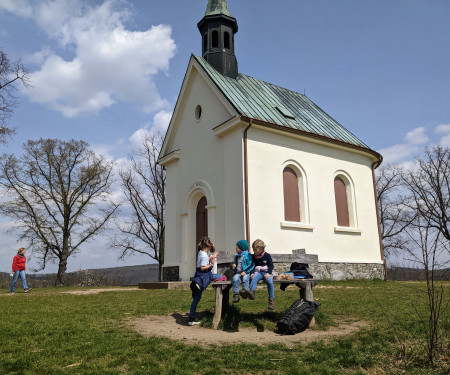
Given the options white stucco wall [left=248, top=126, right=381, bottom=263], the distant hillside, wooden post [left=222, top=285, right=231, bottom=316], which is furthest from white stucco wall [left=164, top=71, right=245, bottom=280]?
the distant hillside

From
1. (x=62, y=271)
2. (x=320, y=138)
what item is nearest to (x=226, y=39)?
(x=320, y=138)

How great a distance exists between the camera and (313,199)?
642 inches

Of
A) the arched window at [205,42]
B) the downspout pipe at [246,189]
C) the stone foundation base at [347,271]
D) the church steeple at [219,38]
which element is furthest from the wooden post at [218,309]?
the arched window at [205,42]

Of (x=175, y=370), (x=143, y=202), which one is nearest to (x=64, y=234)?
(x=143, y=202)

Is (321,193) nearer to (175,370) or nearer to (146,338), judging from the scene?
(146,338)

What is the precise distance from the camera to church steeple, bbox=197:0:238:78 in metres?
19.1

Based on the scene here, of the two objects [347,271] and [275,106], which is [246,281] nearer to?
[347,271]

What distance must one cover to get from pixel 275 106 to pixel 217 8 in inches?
243

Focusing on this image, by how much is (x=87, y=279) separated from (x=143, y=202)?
6.79 meters

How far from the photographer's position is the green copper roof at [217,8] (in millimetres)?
19541

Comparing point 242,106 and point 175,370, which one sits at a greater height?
point 242,106

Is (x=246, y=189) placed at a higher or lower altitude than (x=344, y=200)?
lower

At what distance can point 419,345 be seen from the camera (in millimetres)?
4914

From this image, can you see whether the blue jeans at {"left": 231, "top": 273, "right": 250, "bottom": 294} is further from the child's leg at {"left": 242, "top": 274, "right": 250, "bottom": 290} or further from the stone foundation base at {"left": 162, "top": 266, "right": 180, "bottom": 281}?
the stone foundation base at {"left": 162, "top": 266, "right": 180, "bottom": 281}
